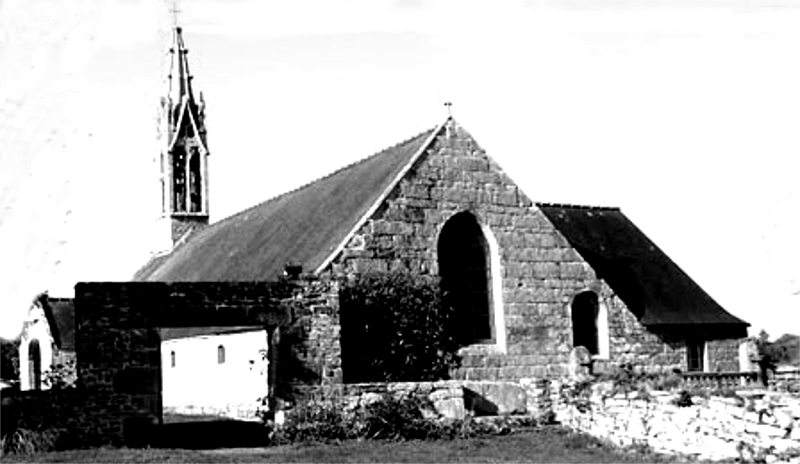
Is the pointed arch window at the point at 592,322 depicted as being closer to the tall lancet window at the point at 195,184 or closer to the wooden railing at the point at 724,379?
the wooden railing at the point at 724,379

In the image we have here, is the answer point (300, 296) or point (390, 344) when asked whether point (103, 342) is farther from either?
point (390, 344)

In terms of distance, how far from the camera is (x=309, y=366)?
23.0 metres

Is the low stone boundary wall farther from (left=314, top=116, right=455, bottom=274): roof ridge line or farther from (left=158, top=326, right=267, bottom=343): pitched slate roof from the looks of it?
(left=158, top=326, right=267, bottom=343): pitched slate roof

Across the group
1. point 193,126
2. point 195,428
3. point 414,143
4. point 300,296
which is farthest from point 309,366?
point 193,126

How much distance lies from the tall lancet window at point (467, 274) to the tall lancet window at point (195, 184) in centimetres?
2140

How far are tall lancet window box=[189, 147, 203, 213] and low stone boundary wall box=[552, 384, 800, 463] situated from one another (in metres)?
28.0

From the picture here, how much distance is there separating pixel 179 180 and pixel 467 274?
22237mm

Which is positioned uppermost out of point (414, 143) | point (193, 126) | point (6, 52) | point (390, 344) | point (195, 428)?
point (193, 126)

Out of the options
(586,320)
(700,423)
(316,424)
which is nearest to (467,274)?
(586,320)

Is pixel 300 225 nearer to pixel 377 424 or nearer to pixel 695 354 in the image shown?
pixel 377 424

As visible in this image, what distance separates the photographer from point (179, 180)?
151 ft

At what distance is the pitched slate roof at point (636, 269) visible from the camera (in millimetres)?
32656

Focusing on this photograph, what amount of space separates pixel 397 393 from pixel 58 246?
14.0m

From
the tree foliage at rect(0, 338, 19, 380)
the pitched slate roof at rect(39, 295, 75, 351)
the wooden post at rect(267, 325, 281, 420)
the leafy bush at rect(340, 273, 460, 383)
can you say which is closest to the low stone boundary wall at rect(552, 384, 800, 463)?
the leafy bush at rect(340, 273, 460, 383)
